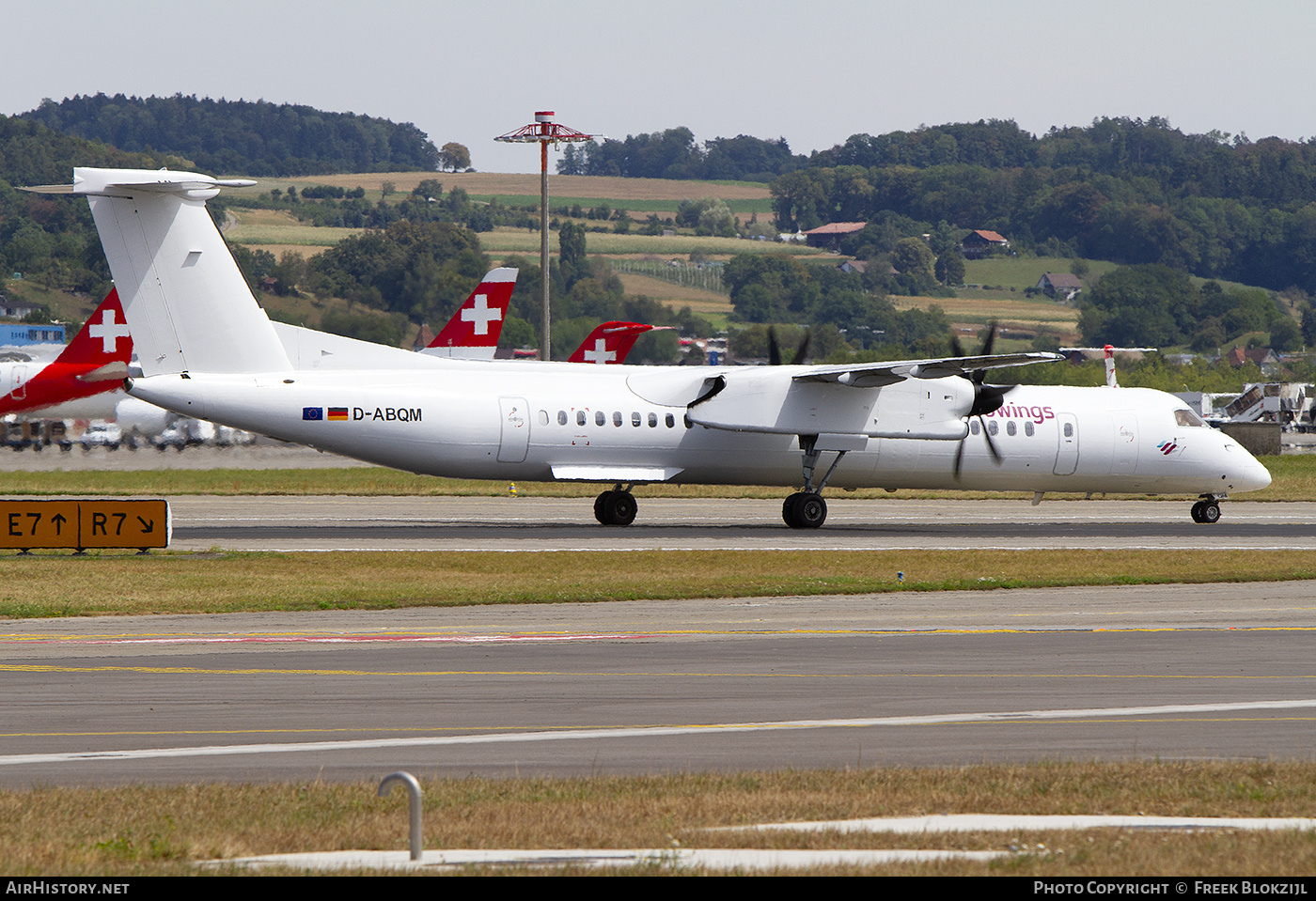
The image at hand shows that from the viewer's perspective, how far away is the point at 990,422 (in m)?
38.2

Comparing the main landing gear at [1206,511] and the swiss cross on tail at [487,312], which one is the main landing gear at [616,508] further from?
the swiss cross on tail at [487,312]

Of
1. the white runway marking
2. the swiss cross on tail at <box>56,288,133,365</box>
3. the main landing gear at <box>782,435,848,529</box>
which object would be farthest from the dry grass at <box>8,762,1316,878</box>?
the swiss cross on tail at <box>56,288,133,365</box>

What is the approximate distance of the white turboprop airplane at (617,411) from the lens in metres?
31.6

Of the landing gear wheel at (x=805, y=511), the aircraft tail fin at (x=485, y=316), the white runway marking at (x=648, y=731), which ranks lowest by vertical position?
the landing gear wheel at (x=805, y=511)

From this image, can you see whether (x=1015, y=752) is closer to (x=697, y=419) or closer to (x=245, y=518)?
(x=697, y=419)

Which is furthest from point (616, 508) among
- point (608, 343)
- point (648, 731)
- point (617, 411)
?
point (608, 343)

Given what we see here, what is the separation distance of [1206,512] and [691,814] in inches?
1336

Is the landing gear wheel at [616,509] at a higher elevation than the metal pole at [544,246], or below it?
below

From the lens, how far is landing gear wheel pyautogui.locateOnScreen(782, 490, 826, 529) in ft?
123

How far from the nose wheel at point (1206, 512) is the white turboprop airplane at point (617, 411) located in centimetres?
11

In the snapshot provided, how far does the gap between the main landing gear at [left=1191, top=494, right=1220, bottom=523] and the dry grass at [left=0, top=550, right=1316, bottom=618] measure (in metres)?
7.97

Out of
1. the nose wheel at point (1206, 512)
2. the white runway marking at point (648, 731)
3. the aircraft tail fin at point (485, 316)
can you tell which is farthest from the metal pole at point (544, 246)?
the white runway marking at point (648, 731)

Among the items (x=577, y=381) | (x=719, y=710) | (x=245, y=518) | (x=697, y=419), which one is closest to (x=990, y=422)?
(x=697, y=419)
